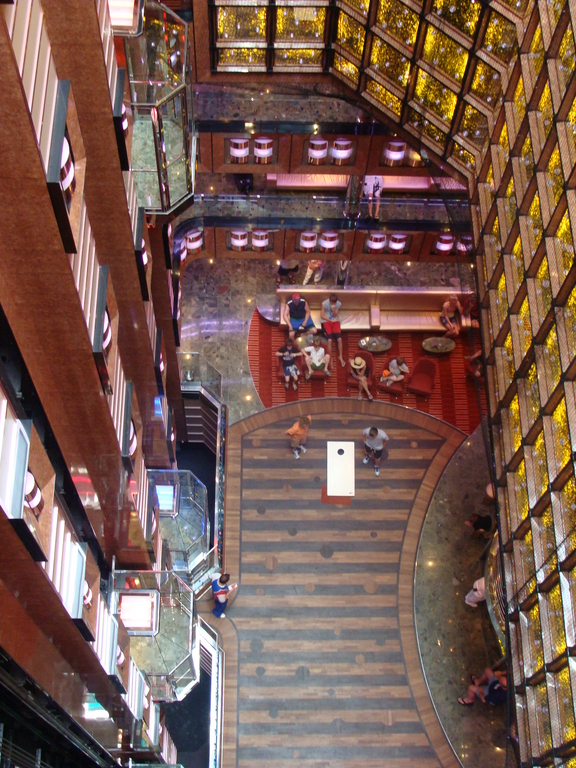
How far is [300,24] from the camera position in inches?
813

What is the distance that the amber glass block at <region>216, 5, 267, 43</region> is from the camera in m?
20.0

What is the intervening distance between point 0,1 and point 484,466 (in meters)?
17.8

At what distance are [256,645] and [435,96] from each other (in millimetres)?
13264

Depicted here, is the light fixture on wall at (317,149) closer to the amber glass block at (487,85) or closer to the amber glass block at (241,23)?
the amber glass block at (241,23)

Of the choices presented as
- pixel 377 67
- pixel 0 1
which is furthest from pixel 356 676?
pixel 0 1

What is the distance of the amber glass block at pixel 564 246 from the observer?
14102 millimetres

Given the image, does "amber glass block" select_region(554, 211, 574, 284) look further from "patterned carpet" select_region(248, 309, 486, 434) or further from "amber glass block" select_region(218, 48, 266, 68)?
"amber glass block" select_region(218, 48, 266, 68)

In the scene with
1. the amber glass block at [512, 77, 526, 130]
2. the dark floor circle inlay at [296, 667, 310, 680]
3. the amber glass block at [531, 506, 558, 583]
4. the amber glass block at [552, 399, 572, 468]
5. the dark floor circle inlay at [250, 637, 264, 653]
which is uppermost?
the amber glass block at [512, 77, 526, 130]

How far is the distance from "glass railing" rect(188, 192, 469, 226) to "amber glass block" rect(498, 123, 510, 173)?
262 inches

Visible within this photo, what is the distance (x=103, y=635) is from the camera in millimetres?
14195

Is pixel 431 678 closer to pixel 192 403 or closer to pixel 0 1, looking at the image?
pixel 192 403

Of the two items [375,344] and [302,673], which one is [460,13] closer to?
[375,344]

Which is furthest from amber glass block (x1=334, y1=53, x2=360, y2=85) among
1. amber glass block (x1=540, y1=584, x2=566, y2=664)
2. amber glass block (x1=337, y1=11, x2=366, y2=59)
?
amber glass block (x1=540, y1=584, x2=566, y2=664)

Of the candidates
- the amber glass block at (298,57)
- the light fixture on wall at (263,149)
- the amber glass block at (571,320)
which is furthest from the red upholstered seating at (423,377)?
the amber glass block at (571,320)
